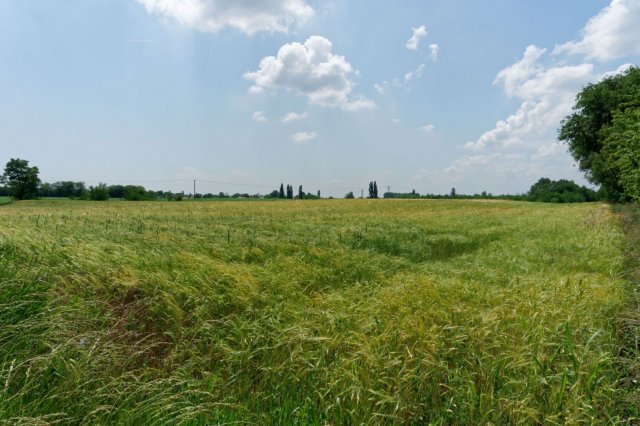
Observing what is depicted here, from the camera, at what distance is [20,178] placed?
3159 inches

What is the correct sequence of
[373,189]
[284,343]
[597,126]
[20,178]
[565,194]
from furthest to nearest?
[373,189]
[565,194]
[20,178]
[597,126]
[284,343]

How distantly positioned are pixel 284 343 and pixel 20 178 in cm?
10821

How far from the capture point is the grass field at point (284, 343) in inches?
123

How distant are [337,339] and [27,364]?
357 cm

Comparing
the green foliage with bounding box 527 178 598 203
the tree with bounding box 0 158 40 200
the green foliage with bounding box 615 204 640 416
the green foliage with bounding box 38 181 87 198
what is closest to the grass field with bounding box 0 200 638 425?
the green foliage with bounding box 615 204 640 416

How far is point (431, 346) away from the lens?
13.4 ft

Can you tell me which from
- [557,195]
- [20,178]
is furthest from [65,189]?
[557,195]

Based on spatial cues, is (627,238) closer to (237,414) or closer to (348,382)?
(348,382)

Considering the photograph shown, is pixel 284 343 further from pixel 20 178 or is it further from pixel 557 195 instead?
pixel 557 195

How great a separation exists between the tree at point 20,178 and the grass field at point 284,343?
101m

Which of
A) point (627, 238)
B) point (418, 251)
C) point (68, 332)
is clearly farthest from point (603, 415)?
point (627, 238)

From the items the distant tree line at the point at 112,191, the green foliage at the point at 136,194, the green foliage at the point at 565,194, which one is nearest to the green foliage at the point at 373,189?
the distant tree line at the point at 112,191

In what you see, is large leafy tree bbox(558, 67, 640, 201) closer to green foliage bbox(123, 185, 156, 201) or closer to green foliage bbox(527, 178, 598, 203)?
green foliage bbox(527, 178, 598, 203)

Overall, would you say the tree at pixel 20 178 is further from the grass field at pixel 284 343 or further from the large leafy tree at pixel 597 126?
the large leafy tree at pixel 597 126
